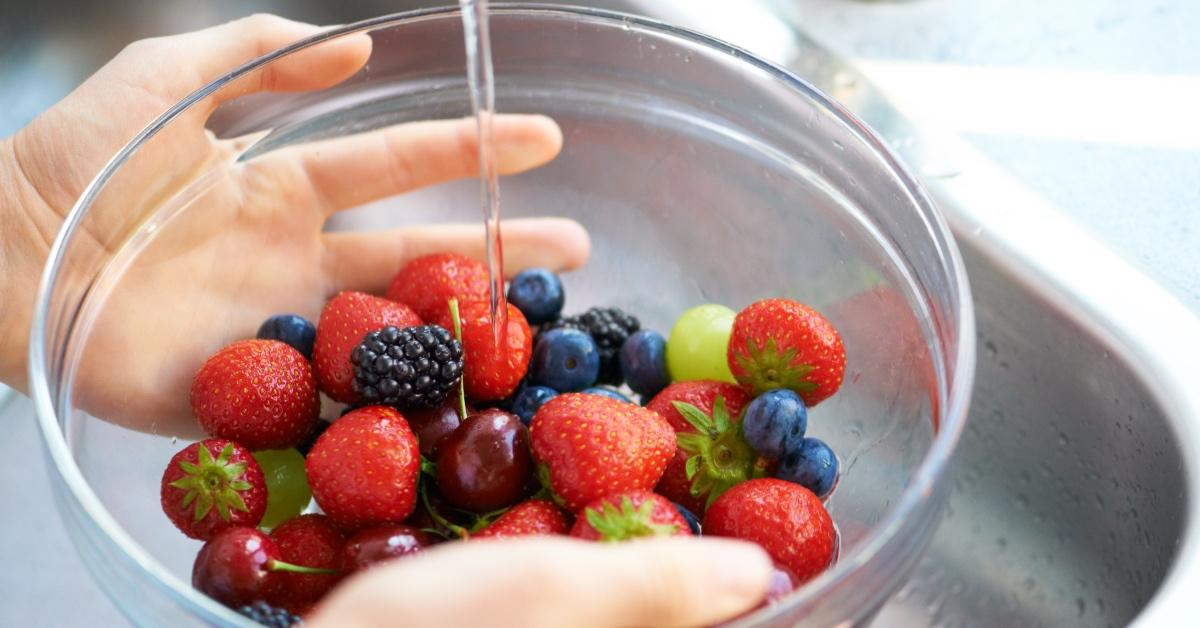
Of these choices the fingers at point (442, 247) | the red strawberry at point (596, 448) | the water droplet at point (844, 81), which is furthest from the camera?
the water droplet at point (844, 81)

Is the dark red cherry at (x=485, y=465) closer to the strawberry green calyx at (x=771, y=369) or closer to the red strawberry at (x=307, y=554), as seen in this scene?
the red strawberry at (x=307, y=554)

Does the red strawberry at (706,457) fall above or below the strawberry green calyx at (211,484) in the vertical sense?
above

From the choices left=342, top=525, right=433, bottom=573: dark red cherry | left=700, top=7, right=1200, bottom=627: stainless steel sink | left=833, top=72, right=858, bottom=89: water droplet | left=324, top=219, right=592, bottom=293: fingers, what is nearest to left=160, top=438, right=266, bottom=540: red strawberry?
left=342, top=525, right=433, bottom=573: dark red cherry

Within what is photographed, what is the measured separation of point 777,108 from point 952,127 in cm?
36

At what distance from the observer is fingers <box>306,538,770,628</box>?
685 mm

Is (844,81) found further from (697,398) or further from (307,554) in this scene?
(307,554)

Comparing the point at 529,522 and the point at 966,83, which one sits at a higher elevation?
the point at 966,83

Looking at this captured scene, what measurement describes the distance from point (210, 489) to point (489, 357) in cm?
28

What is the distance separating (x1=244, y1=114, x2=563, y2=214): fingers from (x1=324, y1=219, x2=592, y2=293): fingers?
51 mm

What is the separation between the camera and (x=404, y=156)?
130 cm

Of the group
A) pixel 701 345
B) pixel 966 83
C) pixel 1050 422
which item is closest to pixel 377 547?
pixel 701 345

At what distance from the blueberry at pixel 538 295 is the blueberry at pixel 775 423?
0.30 meters

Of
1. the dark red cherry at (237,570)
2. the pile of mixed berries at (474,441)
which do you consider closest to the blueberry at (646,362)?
the pile of mixed berries at (474,441)

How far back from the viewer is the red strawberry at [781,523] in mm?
957
